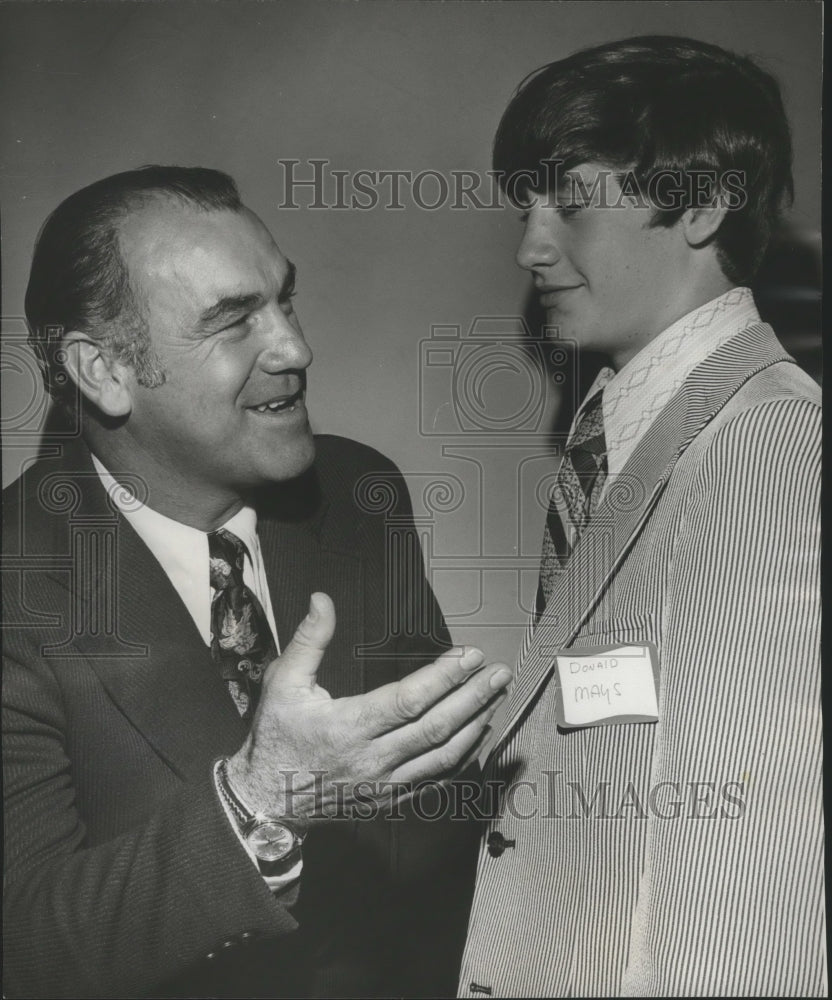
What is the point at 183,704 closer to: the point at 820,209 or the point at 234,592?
the point at 234,592

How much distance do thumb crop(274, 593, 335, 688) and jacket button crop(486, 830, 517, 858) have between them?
1.33 ft

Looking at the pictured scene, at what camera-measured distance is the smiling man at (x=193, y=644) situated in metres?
1.51

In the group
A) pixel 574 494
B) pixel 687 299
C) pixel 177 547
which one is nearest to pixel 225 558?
pixel 177 547

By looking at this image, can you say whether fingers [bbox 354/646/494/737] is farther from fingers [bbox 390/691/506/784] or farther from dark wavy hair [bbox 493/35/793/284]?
dark wavy hair [bbox 493/35/793/284]

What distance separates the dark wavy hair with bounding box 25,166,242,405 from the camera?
1567 millimetres

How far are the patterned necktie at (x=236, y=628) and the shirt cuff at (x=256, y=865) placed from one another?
0.12 meters

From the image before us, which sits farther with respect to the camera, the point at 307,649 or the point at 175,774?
the point at 175,774

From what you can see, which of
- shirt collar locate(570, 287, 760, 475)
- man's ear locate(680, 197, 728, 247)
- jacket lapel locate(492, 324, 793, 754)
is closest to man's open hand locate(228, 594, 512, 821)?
jacket lapel locate(492, 324, 793, 754)

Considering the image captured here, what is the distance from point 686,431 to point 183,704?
2.98ft

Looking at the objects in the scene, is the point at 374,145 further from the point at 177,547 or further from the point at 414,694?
the point at 414,694

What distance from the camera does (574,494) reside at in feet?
5.34

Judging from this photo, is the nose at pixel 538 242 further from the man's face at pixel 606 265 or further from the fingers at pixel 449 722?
the fingers at pixel 449 722

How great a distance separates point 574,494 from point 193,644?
68 centimetres

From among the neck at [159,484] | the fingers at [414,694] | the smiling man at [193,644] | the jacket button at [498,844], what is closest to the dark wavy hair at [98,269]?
the smiling man at [193,644]
